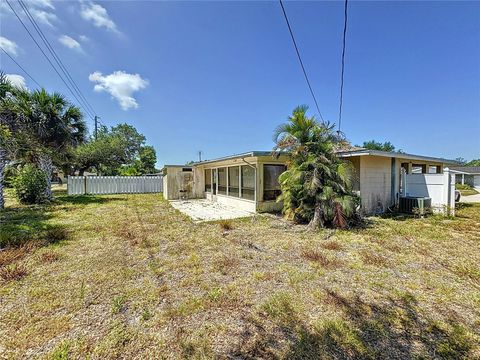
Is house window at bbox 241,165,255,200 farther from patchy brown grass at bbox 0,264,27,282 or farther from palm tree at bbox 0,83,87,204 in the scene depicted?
palm tree at bbox 0,83,87,204

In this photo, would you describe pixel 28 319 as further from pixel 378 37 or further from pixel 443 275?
pixel 378 37

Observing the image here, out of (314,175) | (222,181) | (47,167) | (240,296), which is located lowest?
(240,296)

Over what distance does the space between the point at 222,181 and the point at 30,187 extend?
383 inches

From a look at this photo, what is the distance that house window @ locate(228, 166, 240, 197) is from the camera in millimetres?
10870

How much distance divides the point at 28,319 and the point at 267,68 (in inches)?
416

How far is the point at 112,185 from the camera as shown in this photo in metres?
17.5

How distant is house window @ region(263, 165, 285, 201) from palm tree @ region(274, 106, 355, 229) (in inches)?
69.5

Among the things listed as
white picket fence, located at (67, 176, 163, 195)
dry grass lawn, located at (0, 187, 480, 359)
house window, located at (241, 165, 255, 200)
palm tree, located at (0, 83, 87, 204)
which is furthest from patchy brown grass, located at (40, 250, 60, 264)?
white picket fence, located at (67, 176, 163, 195)

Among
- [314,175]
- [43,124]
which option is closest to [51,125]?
[43,124]

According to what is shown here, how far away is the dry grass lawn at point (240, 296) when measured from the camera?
6.91 ft

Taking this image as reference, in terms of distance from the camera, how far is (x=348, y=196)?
6.48 metres

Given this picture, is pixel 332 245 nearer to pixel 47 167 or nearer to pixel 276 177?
pixel 276 177

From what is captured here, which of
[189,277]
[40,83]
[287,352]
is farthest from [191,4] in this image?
[40,83]

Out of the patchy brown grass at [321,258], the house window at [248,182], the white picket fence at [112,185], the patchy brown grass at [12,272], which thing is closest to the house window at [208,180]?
the house window at [248,182]
